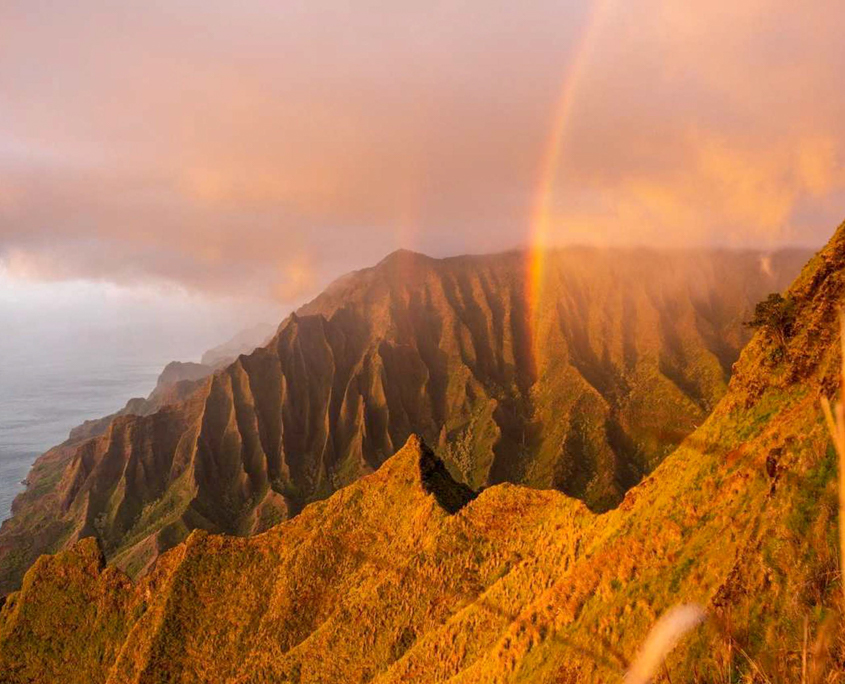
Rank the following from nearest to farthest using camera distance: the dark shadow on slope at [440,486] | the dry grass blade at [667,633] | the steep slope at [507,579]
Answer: the dry grass blade at [667,633], the steep slope at [507,579], the dark shadow on slope at [440,486]

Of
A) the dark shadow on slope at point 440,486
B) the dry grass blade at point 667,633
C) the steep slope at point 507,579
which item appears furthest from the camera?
the dark shadow on slope at point 440,486

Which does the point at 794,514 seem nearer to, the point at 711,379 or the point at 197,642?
the point at 197,642

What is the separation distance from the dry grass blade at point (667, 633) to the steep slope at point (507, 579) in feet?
1.14

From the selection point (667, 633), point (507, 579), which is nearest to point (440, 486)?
point (507, 579)

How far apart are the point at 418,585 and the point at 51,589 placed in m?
45.7

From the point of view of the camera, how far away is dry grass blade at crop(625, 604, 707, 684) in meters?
12.2

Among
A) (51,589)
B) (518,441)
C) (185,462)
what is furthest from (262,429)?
(51,589)

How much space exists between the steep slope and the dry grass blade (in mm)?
348

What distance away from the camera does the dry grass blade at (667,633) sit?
12.2 metres

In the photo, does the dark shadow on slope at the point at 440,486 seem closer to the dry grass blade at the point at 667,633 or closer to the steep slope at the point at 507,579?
the steep slope at the point at 507,579

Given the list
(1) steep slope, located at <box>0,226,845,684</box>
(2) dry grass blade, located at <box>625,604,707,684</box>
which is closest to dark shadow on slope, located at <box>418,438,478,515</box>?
(1) steep slope, located at <box>0,226,845,684</box>

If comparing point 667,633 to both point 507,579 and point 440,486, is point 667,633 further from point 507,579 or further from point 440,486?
point 440,486

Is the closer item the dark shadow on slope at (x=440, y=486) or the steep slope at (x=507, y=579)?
the steep slope at (x=507, y=579)

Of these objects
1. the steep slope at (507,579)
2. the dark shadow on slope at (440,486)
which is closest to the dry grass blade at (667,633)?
the steep slope at (507,579)
